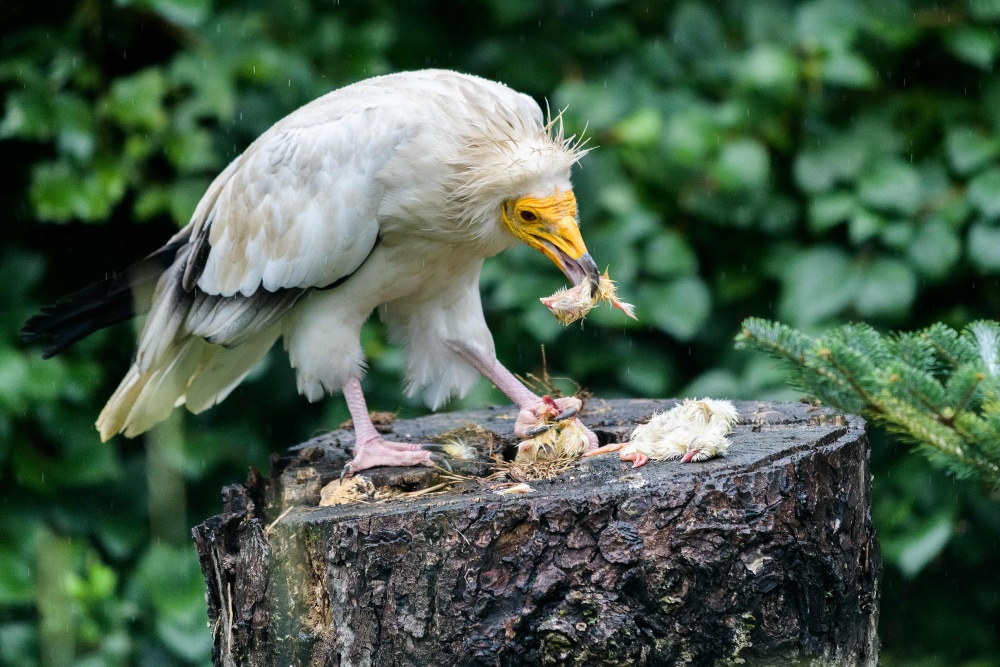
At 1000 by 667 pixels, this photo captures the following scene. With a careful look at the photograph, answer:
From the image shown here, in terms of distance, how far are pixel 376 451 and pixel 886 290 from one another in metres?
2.21

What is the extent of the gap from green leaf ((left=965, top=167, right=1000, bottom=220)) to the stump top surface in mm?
1441

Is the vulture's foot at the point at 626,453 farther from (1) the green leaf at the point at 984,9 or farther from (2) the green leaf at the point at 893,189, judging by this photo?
(1) the green leaf at the point at 984,9

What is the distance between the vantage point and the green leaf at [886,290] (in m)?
4.31

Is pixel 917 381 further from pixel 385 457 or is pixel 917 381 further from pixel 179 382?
pixel 179 382

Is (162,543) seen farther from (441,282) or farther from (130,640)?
(441,282)

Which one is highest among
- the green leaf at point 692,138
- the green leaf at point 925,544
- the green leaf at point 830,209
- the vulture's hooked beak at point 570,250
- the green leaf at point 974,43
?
the green leaf at point 974,43

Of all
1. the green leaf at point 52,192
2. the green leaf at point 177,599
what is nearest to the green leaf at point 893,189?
the green leaf at point 177,599

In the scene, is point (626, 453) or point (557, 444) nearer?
point (626, 453)

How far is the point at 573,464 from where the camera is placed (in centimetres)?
284

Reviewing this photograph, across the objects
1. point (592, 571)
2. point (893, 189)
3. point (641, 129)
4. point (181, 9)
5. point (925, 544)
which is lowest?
point (925, 544)

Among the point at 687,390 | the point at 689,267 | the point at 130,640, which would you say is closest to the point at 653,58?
the point at 689,267

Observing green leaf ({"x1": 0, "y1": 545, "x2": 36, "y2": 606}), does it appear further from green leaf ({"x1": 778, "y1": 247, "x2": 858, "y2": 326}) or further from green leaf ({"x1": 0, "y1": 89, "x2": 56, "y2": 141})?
green leaf ({"x1": 778, "y1": 247, "x2": 858, "y2": 326})

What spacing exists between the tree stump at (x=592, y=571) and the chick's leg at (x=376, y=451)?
0.39 meters

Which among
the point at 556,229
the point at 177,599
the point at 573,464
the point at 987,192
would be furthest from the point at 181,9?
the point at 987,192
